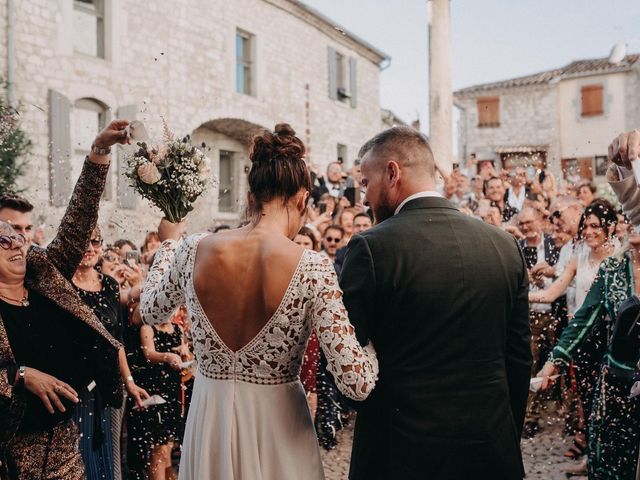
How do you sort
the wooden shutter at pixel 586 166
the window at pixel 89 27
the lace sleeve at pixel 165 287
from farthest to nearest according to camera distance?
the wooden shutter at pixel 586 166
the window at pixel 89 27
the lace sleeve at pixel 165 287

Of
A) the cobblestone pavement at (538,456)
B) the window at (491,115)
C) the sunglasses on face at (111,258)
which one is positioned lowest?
the cobblestone pavement at (538,456)

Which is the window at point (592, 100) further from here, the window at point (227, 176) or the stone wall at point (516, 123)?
the window at point (227, 176)

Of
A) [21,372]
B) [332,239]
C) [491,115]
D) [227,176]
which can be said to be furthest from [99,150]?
[491,115]

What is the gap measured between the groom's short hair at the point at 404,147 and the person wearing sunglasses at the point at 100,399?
2.05 meters

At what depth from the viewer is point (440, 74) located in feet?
37.3

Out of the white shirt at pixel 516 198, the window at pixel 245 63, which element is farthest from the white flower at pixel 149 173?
the window at pixel 245 63

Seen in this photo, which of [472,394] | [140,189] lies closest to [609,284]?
[472,394]

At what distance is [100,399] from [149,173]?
1503mm

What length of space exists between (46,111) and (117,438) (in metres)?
9.71

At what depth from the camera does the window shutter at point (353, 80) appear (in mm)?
22141

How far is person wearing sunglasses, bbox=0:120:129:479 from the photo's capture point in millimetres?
2766

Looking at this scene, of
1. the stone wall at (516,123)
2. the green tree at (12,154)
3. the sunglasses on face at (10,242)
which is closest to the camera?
the sunglasses on face at (10,242)

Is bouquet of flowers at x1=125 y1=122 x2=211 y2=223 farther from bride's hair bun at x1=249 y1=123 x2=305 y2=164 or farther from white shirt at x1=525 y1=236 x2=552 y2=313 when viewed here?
white shirt at x1=525 y1=236 x2=552 y2=313

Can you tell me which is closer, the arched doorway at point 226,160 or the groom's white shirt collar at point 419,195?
the groom's white shirt collar at point 419,195
